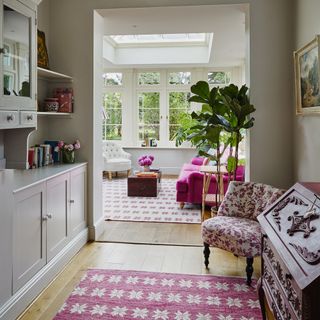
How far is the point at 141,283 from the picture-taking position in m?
2.98

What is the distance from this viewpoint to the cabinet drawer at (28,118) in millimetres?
2596

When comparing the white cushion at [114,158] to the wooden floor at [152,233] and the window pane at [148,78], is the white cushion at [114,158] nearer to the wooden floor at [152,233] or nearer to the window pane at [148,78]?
the window pane at [148,78]

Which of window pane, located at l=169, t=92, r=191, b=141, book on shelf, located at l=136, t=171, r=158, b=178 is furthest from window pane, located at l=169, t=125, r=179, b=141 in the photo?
book on shelf, located at l=136, t=171, r=158, b=178

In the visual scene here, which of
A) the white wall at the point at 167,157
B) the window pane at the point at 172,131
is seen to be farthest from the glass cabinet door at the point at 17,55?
the window pane at the point at 172,131

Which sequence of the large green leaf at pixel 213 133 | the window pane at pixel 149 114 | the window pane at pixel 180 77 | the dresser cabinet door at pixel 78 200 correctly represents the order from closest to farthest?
the dresser cabinet door at pixel 78 200 → the large green leaf at pixel 213 133 → the window pane at pixel 180 77 → the window pane at pixel 149 114

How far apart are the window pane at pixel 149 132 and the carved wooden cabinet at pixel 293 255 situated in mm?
7015

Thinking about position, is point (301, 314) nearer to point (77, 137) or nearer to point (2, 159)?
point (2, 159)

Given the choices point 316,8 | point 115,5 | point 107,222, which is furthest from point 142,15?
point 107,222

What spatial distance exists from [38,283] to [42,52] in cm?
229

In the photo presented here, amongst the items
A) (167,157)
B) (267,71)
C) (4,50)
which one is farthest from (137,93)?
(4,50)

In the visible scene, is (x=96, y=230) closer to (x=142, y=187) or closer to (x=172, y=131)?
(x=142, y=187)

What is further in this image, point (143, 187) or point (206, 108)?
point (143, 187)

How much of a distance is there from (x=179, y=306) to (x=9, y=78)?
1963 millimetres

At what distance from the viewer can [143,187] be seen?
650 centimetres
